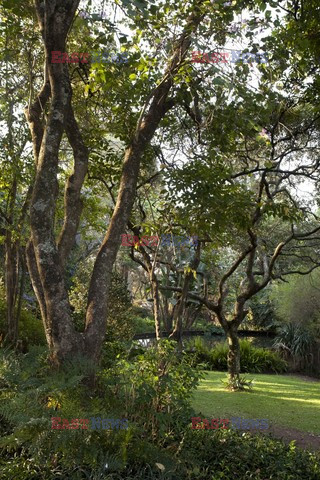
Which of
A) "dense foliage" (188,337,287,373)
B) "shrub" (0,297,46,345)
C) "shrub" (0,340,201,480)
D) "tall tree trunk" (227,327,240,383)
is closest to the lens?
"shrub" (0,340,201,480)

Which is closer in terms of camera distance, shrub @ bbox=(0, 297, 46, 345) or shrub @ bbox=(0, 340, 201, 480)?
shrub @ bbox=(0, 340, 201, 480)

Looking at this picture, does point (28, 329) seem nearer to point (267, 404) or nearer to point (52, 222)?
point (267, 404)

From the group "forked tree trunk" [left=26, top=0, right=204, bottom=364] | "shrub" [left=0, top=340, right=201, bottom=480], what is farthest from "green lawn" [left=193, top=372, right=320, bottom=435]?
"forked tree trunk" [left=26, top=0, right=204, bottom=364]

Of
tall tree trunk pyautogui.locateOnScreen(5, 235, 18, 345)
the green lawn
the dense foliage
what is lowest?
the green lawn

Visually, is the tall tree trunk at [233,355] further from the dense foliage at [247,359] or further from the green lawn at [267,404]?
the dense foliage at [247,359]

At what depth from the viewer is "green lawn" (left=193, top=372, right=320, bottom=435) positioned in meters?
6.07

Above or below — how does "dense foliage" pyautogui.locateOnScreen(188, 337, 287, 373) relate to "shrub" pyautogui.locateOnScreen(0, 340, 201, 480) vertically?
above

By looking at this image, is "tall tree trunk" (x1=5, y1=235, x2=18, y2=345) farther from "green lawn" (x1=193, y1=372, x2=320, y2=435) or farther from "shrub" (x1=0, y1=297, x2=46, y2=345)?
"green lawn" (x1=193, y1=372, x2=320, y2=435)

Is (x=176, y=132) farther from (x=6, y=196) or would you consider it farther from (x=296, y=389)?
(x=296, y=389)

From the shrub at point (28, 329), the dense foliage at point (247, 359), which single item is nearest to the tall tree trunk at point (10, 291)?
the shrub at point (28, 329)

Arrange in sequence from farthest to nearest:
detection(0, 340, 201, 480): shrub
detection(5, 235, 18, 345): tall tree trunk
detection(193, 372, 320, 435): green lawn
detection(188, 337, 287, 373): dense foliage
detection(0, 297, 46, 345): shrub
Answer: detection(188, 337, 287, 373): dense foliage → detection(0, 297, 46, 345): shrub → detection(5, 235, 18, 345): tall tree trunk → detection(193, 372, 320, 435): green lawn → detection(0, 340, 201, 480): shrub

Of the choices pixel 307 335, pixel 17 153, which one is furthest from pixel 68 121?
pixel 307 335

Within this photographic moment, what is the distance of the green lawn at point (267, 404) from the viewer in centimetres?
607

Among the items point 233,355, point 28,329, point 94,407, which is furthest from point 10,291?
point 94,407
